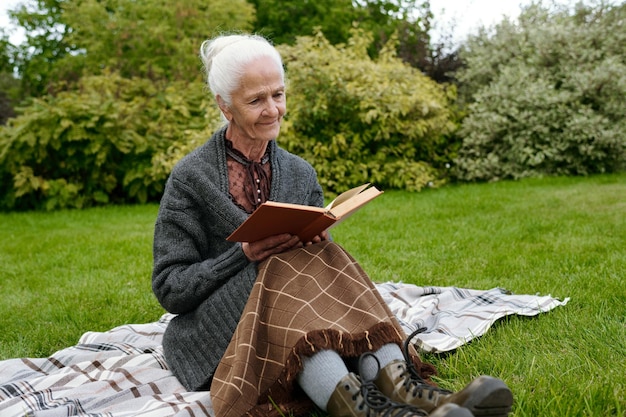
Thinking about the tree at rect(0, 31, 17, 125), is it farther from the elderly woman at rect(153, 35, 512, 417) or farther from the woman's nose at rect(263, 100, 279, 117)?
the woman's nose at rect(263, 100, 279, 117)

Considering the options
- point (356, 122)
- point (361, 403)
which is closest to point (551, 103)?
point (356, 122)

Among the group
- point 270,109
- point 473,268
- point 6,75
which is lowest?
point 473,268

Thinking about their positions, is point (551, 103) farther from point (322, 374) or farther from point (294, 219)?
point (322, 374)

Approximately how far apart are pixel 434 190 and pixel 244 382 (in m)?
6.74

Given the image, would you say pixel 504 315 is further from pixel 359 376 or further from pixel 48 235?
pixel 48 235

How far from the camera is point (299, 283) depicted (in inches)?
86.1

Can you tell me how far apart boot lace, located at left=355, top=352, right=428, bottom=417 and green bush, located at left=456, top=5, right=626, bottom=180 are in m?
7.51

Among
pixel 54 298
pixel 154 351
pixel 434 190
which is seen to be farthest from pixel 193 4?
pixel 154 351

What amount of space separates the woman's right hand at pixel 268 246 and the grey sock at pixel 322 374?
0.42 meters

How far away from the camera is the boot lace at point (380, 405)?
1783 mm

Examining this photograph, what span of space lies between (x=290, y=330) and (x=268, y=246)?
0.32m

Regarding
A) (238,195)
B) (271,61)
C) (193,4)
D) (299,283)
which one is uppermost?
(193,4)

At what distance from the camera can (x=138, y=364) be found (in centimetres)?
274

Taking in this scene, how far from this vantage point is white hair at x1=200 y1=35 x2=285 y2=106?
2426 mm
